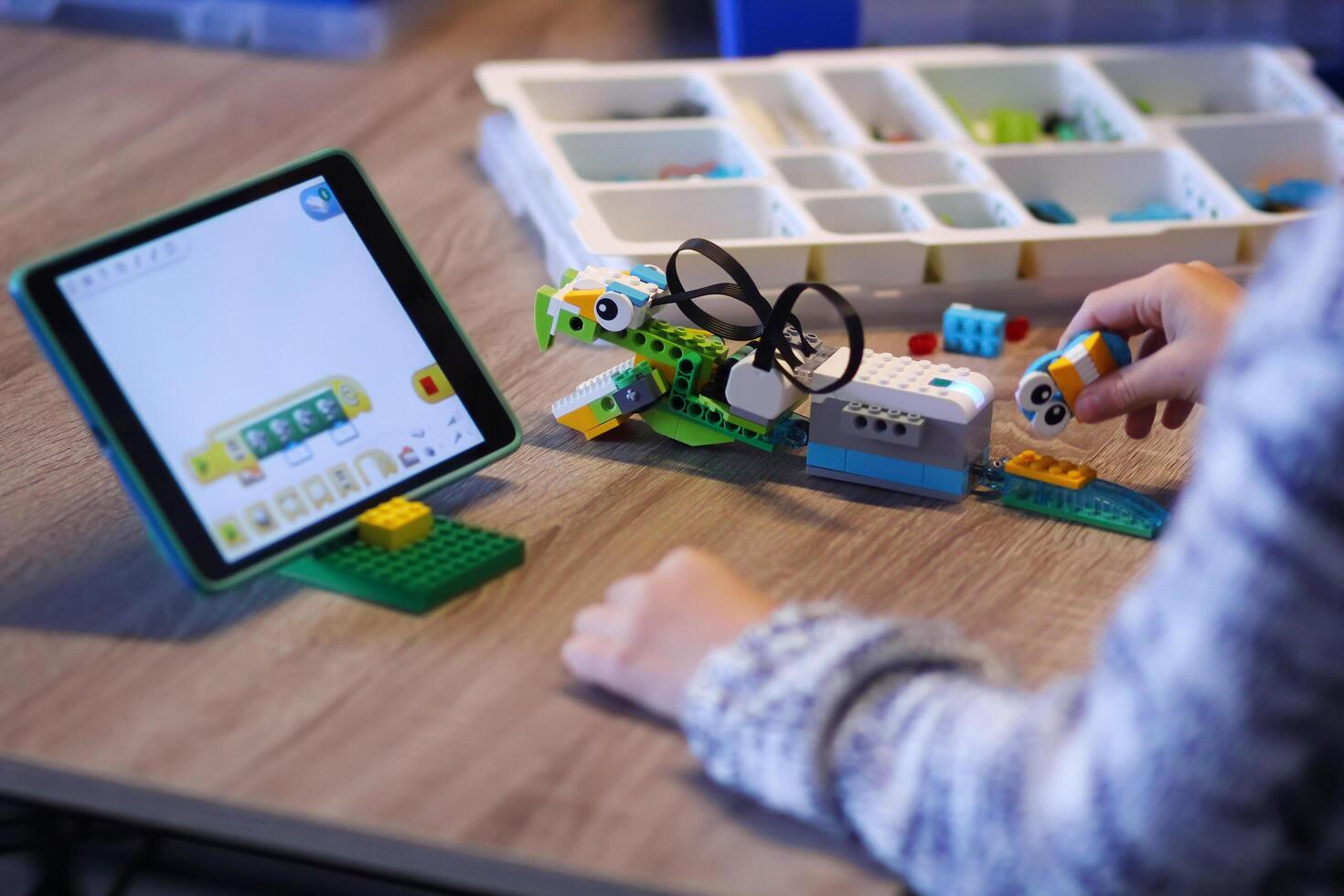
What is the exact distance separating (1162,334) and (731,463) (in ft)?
0.82

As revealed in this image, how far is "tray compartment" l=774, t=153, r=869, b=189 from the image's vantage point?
44.8 inches

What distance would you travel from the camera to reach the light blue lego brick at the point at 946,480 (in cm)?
80

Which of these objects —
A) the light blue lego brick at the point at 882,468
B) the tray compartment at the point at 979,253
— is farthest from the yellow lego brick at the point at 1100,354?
the tray compartment at the point at 979,253

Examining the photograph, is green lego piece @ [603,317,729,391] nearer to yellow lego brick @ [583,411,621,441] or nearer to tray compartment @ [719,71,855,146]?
yellow lego brick @ [583,411,621,441]

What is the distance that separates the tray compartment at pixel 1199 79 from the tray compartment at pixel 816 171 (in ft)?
1.14

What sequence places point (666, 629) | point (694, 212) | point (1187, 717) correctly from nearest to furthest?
point (1187, 717), point (666, 629), point (694, 212)

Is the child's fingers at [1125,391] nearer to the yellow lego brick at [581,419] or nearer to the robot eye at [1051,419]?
the robot eye at [1051,419]

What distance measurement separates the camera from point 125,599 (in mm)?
708

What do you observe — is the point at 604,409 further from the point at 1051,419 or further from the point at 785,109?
the point at 785,109

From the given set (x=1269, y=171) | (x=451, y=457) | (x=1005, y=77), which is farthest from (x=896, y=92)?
(x=451, y=457)

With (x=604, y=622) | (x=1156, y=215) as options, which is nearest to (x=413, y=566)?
(x=604, y=622)

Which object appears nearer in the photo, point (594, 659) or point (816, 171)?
point (594, 659)

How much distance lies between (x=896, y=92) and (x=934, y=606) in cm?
70

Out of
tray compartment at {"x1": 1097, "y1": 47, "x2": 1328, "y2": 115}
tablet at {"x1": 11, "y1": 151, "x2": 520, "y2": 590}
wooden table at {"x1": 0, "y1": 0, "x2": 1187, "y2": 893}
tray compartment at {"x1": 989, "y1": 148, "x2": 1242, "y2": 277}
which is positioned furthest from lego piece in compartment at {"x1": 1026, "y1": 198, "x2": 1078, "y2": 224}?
tablet at {"x1": 11, "y1": 151, "x2": 520, "y2": 590}
